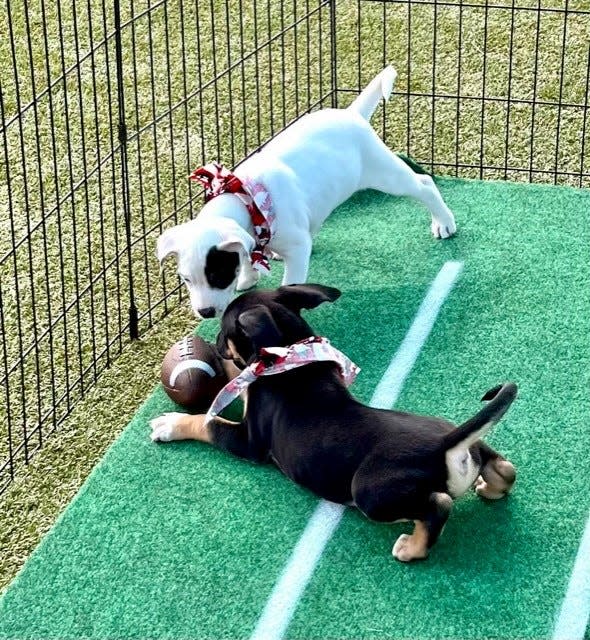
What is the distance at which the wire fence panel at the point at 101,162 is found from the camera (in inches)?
200

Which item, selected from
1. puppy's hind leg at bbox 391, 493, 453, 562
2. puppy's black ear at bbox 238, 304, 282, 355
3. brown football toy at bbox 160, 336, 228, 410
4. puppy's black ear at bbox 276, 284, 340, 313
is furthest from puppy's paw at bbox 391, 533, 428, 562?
brown football toy at bbox 160, 336, 228, 410

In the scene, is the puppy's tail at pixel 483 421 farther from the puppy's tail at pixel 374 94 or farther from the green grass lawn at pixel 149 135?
the puppy's tail at pixel 374 94

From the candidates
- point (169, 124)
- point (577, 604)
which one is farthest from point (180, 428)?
point (169, 124)

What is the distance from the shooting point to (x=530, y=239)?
613 cm

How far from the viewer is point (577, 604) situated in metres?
4.02

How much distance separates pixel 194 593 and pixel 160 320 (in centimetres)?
180

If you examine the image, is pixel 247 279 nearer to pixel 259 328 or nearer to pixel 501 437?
pixel 259 328

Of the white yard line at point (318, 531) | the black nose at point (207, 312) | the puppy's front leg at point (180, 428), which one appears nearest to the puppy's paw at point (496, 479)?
the white yard line at point (318, 531)

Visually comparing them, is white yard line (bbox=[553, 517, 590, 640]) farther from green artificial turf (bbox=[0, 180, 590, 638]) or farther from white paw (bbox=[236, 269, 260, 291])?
white paw (bbox=[236, 269, 260, 291])

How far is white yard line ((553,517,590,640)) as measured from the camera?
393cm

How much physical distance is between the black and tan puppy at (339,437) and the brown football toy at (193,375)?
0.12 m

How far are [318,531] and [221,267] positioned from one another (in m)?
1.11

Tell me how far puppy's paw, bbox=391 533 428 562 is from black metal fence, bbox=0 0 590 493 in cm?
141

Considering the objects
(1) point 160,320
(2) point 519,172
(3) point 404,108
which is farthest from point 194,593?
(3) point 404,108
